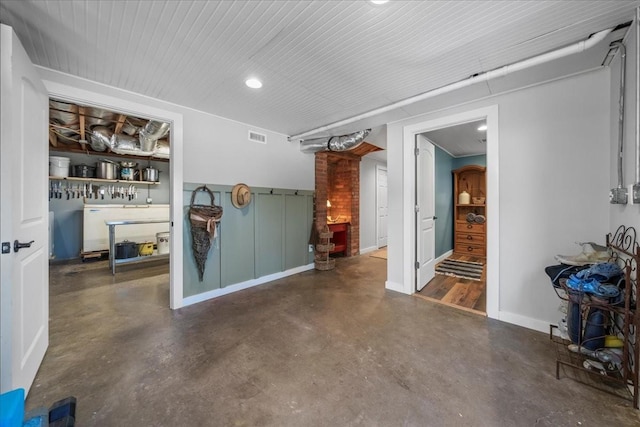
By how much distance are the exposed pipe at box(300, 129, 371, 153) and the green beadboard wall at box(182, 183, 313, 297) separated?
0.80m

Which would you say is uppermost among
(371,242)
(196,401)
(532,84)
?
(532,84)

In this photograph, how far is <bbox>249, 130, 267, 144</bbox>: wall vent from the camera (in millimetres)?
3674

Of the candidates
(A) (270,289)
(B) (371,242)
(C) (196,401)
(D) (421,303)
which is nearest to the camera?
(C) (196,401)

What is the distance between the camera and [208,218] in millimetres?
2988

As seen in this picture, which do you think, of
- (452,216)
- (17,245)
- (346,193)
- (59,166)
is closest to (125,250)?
(59,166)

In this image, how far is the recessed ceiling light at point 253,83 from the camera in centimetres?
233

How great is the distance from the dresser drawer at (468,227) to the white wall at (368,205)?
1.91m

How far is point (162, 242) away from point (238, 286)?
303 cm

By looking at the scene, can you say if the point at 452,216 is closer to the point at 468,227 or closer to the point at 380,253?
the point at 468,227

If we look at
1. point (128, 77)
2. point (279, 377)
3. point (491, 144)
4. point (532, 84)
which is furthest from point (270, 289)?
point (532, 84)

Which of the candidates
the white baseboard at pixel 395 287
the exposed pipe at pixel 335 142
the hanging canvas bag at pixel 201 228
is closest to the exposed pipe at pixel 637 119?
the white baseboard at pixel 395 287

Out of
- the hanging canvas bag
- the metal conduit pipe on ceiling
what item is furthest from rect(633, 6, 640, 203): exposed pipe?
the hanging canvas bag

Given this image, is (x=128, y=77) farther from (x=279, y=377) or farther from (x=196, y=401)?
(x=279, y=377)

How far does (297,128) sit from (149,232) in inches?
178
